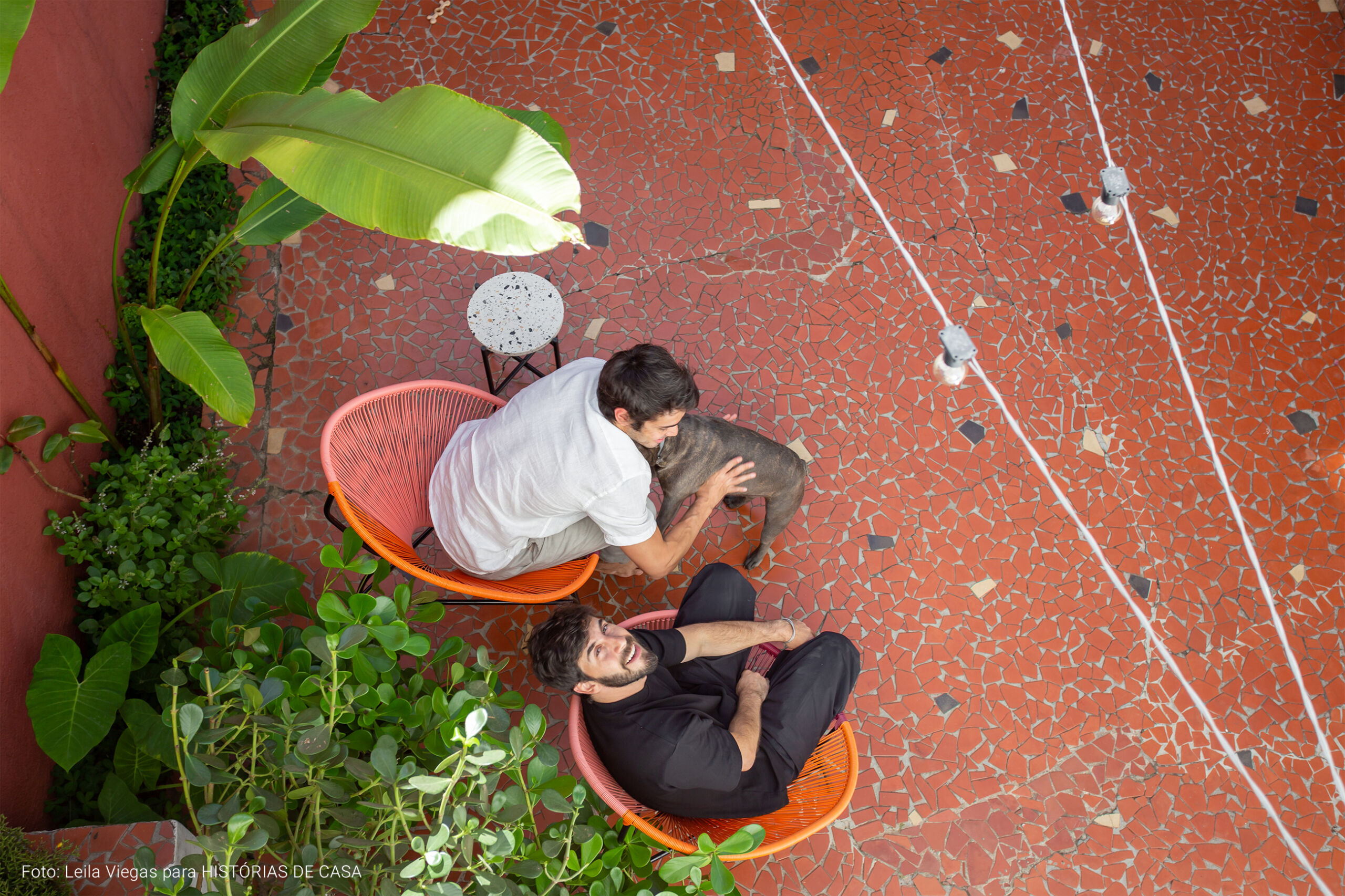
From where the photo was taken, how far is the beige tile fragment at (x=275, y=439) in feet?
10.0

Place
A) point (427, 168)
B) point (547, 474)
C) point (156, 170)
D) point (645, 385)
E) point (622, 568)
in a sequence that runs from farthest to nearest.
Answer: point (622, 568), point (156, 170), point (547, 474), point (645, 385), point (427, 168)

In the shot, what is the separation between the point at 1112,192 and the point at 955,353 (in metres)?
0.57

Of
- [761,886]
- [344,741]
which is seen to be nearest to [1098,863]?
[761,886]

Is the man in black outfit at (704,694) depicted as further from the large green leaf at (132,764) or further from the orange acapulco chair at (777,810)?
the large green leaf at (132,764)

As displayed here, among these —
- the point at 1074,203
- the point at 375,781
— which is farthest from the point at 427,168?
the point at 1074,203

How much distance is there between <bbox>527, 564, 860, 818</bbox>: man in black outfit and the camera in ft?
6.75

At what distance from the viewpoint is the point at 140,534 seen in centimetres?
252

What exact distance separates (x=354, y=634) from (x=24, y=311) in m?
1.71

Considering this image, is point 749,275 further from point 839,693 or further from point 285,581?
point 285,581

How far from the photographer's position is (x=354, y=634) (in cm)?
160

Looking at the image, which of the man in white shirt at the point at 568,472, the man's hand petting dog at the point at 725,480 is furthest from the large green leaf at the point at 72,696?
the man's hand petting dog at the point at 725,480

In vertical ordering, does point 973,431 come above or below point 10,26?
below

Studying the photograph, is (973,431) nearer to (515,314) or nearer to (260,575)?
(515,314)

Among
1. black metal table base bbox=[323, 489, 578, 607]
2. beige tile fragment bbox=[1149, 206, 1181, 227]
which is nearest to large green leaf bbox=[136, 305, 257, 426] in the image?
black metal table base bbox=[323, 489, 578, 607]
